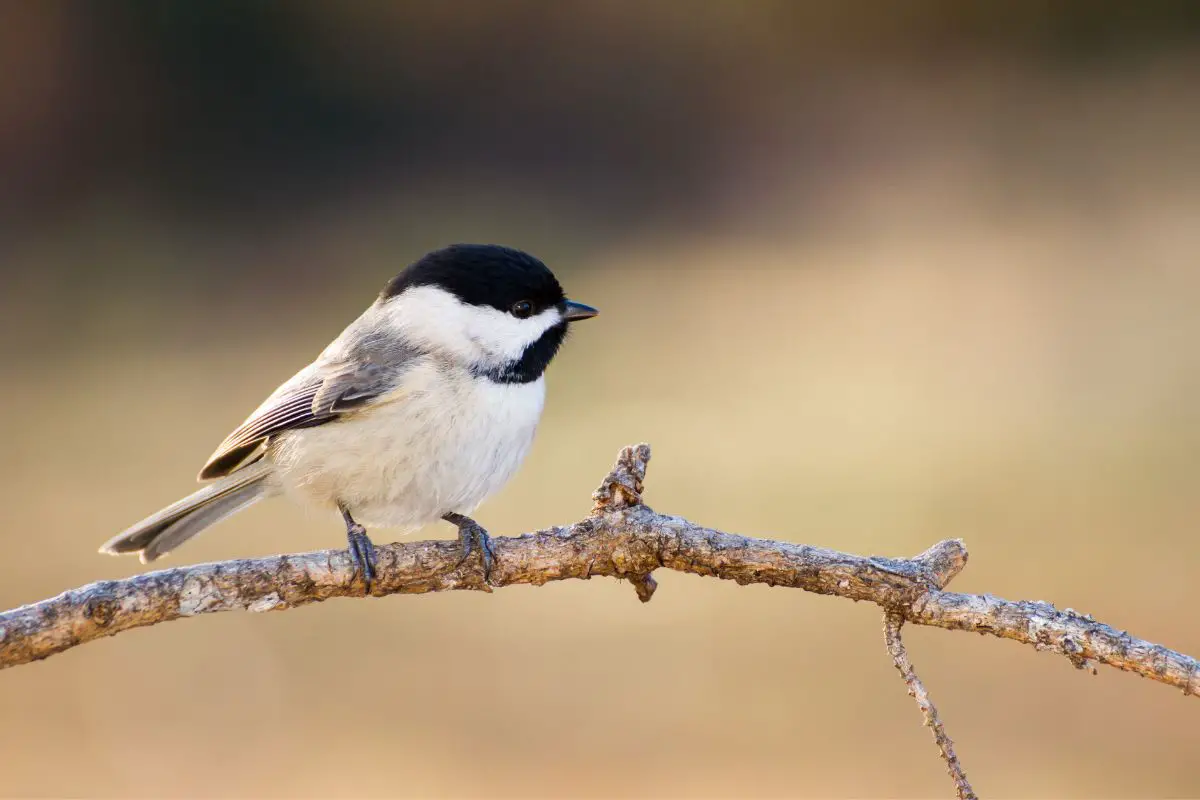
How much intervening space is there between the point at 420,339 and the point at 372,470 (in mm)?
337

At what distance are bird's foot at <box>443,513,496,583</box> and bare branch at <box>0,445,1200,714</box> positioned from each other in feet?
0.06

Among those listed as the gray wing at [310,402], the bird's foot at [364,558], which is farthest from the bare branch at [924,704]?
the gray wing at [310,402]

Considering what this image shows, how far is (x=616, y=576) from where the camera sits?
1876 millimetres

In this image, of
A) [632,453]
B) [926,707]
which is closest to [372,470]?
[632,453]

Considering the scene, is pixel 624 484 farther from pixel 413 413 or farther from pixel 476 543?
pixel 413 413

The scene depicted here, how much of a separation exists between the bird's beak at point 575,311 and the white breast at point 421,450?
0.87ft

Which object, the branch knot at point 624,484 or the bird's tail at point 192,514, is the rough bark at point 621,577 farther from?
the bird's tail at point 192,514

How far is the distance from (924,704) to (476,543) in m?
0.89

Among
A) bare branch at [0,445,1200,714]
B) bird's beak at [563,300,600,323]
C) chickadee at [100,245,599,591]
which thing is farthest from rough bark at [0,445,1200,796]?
bird's beak at [563,300,600,323]

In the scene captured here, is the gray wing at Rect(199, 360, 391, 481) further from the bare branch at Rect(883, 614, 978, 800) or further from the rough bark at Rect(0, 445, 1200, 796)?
the bare branch at Rect(883, 614, 978, 800)

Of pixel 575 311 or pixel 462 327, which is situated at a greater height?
pixel 575 311

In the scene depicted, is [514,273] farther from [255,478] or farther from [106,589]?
[106,589]

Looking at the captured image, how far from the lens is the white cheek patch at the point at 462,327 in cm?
232

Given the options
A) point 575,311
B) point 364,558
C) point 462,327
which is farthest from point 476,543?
point 575,311
